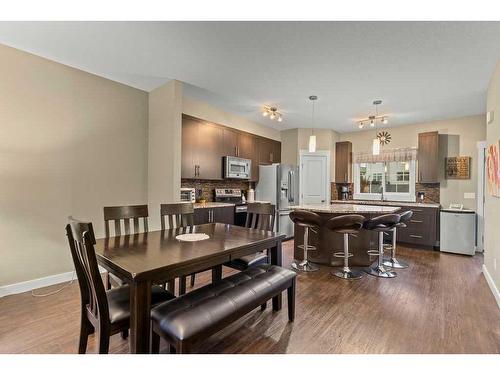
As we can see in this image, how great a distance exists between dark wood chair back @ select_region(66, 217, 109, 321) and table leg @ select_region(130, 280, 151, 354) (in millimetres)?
189

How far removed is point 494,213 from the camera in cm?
282

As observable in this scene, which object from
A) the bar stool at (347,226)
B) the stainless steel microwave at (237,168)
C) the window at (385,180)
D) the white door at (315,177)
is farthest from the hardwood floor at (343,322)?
the white door at (315,177)

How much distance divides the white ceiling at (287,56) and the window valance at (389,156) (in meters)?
1.53

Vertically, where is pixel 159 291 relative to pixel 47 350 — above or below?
above

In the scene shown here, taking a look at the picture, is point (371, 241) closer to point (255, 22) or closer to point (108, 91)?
point (255, 22)

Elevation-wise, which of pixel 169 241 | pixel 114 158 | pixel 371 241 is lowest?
pixel 371 241

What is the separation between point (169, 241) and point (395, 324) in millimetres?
2109

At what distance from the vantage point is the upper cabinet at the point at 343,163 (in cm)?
609

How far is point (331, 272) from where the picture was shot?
340 cm

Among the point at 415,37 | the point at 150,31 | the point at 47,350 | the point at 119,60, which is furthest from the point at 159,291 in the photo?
the point at 415,37

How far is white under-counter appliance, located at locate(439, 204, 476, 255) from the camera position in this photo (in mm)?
4273

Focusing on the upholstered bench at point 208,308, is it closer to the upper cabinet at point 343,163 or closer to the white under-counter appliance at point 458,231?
the white under-counter appliance at point 458,231

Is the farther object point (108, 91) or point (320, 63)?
point (108, 91)
